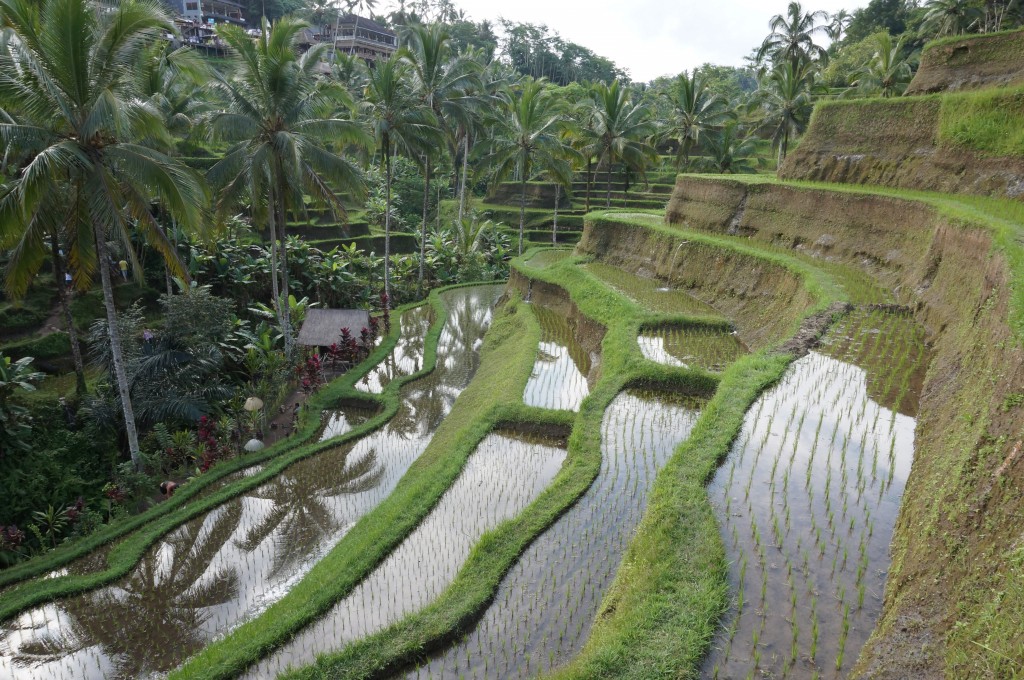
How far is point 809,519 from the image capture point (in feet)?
21.4

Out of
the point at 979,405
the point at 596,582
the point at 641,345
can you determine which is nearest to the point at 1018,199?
the point at 641,345

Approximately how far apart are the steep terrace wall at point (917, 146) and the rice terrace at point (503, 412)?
76 millimetres

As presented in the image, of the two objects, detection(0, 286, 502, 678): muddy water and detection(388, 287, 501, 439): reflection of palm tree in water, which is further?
detection(388, 287, 501, 439): reflection of palm tree in water

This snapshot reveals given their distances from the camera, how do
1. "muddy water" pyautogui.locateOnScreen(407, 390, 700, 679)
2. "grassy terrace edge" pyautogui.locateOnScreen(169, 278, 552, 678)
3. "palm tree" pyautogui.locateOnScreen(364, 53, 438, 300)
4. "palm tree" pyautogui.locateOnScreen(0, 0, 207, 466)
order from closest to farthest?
"muddy water" pyautogui.locateOnScreen(407, 390, 700, 679) < "grassy terrace edge" pyautogui.locateOnScreen(169, 278, 552, 678) < "palm tree" pyautogui.locateOnScreen(0, 0, 207, 466) < "palm tree" pyautogui.locateOnScreen(364, 53, 438, 300)

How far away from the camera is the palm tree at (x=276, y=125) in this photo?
1334 centimetres

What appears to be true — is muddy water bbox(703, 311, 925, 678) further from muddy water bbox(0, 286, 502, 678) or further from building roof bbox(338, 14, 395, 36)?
building roof bbox(338, 14, 395, 36)

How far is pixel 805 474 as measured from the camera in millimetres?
7273

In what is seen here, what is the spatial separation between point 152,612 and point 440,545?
11.6ft

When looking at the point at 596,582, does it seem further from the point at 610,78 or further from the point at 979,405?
the point at 610,78

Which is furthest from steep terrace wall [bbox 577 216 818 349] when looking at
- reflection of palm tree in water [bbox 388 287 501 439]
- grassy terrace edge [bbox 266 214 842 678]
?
reflection of palm tree in water [bbox 388 287 501 439]

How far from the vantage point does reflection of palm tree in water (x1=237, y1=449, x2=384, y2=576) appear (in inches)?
354

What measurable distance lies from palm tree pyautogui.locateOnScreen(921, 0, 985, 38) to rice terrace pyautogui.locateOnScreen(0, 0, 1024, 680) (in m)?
10.2

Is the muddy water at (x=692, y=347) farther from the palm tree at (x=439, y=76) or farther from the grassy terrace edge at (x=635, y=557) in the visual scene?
the palm tree at (x=439, y=76)

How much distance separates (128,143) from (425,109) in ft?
36.8
